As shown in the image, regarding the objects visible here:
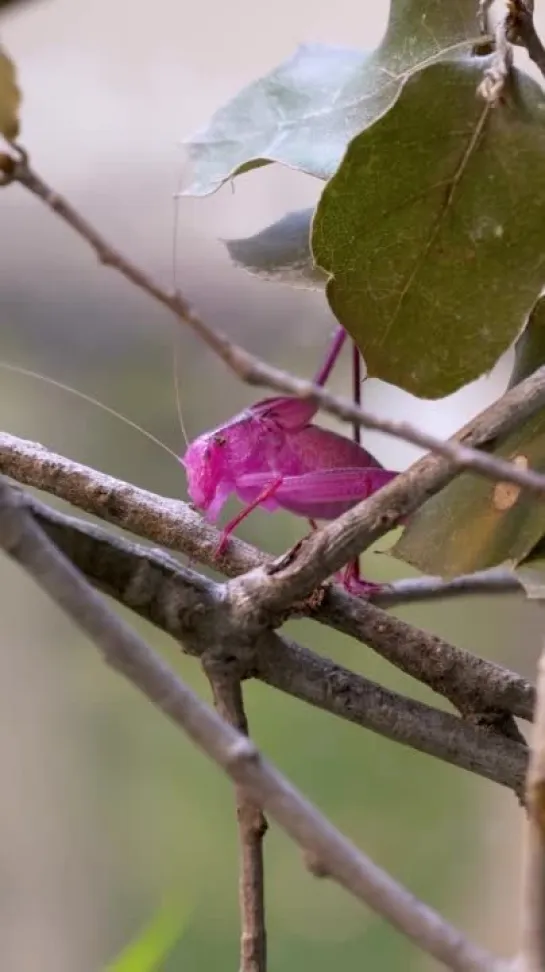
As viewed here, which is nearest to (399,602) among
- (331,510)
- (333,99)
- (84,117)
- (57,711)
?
(331,510)

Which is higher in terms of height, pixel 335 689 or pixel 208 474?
pixel 208 474

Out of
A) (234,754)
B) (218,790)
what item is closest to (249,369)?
(234,754)

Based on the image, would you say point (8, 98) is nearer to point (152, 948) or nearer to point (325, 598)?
point (325, 598)

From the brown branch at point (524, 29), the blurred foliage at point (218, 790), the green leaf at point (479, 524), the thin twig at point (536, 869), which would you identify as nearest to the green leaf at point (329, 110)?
the brown branch at point (524, 29)

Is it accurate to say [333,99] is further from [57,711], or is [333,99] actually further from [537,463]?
[57,711]

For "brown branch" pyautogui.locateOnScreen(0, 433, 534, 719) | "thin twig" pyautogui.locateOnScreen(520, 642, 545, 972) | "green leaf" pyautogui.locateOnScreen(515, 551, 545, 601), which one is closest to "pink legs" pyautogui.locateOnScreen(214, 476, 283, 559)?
"brown branch" pyautogui.locateOnScreen(0, 433, 534, 719)

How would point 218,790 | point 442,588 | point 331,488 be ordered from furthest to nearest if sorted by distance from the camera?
1. point 218,790
2. point 442,588
3. point 331,488
